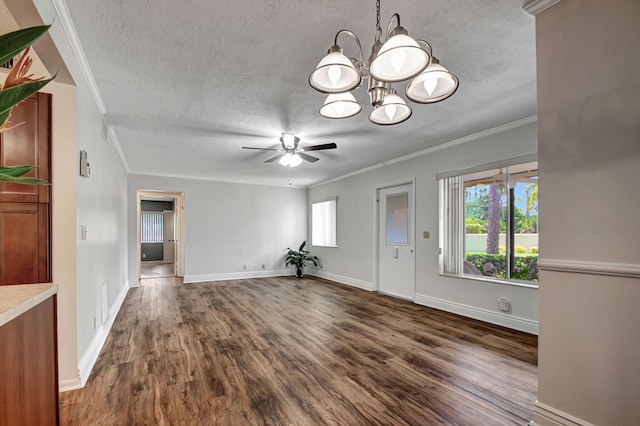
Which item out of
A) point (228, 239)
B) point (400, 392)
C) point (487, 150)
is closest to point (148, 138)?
point (228, 239)

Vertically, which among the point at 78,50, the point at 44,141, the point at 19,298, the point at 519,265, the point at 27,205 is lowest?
the point at 519,265

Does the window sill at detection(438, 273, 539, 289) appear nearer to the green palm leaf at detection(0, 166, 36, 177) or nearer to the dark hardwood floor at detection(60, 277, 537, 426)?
the dark hardwood floor at detection(60, 277, 537, 426)

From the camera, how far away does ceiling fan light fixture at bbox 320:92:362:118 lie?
6.86 ft

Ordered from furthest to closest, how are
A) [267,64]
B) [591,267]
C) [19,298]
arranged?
[267,64]
[591,267]
[19,298]

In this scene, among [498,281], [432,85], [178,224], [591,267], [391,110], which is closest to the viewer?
[591,267]

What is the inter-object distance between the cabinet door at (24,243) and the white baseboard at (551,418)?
3.13m

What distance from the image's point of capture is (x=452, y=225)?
14.3 ft

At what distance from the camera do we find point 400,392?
86.8 inches

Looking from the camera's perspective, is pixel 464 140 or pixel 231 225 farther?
pixel 231 225

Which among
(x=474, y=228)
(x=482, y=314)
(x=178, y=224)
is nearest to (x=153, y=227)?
(x=178, y=224)

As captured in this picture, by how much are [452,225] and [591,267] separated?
2.88 meters

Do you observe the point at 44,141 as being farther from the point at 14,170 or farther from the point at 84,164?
the point at 14,170

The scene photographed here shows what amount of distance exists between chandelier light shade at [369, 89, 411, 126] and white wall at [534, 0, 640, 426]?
0.76m

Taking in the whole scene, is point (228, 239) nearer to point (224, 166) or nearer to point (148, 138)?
point (224, 166)
